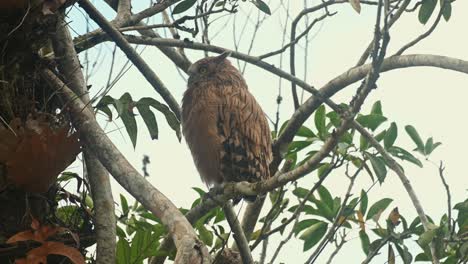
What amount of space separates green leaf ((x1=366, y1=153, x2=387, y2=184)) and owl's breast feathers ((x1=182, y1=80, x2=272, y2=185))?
30.9 inches

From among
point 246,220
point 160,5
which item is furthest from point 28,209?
point 246,220

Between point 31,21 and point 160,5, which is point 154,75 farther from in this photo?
point 31,21

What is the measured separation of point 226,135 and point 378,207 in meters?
1.03

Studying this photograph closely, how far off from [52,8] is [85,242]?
2.99ft

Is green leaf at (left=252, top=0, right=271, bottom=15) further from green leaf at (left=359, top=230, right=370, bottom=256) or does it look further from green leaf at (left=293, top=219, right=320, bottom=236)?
green leaf at (left=359, top=230, right=370, bottom=256)

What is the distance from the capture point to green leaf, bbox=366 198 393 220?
445 cm

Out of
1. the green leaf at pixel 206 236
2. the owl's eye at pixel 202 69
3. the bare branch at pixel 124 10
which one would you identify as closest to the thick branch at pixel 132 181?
the bare branch at pixel 124 10

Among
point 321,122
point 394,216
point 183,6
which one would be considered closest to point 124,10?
point 183,6

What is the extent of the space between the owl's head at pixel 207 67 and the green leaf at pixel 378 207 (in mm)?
1510

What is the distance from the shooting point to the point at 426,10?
4082 millimetres

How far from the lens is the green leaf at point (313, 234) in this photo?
437cm

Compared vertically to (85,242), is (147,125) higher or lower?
higher

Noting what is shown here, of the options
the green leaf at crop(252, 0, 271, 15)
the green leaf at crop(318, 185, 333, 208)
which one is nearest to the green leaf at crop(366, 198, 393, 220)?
the green leaf at crop(318, 185, 333, 208)

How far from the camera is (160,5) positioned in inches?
154
